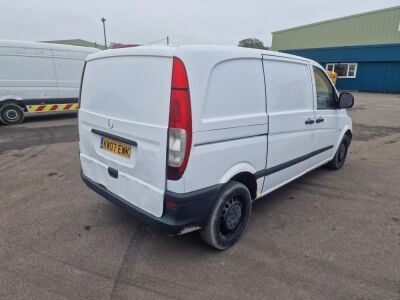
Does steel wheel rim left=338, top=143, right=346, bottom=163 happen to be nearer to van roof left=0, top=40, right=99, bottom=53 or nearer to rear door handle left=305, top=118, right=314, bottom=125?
rear door handle left=305, top=118, right=314, bottom=125

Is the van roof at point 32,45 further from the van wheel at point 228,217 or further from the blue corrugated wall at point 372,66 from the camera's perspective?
the blue corrugated wall at point 372,66

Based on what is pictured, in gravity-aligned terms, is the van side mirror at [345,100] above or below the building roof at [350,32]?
below

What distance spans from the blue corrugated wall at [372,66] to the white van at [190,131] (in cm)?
2516

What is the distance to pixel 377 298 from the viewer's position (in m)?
2.16

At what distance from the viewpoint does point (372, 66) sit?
78.7 ft

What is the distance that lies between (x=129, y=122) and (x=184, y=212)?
34.9 inches

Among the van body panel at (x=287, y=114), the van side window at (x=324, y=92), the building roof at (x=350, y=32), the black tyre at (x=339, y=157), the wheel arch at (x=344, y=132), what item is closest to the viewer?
the van body panel at (x=287, y=114)

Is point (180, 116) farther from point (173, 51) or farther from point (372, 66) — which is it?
point (372, 66)

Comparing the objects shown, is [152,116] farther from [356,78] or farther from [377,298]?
[356,78]

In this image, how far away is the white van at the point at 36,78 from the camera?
8523mm

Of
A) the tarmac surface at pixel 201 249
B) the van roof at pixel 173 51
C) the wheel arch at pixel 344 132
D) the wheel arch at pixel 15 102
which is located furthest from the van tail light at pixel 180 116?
the wheel arch at pixel 15 102

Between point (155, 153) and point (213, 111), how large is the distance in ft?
1.88

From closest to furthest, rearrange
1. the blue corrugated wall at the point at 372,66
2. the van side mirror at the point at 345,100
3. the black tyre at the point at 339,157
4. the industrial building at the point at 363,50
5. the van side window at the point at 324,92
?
1. the van side window at the point at 324,92
2. the van side mirror at the point at 345,100
3. the black tyre at the point at 339,157
4. the blue corrugated wall at the point at 372,66
5. the industrial building at the point at 363,50

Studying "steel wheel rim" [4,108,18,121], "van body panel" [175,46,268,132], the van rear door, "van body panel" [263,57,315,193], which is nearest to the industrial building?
"van body panel" [263,57,315,193]
